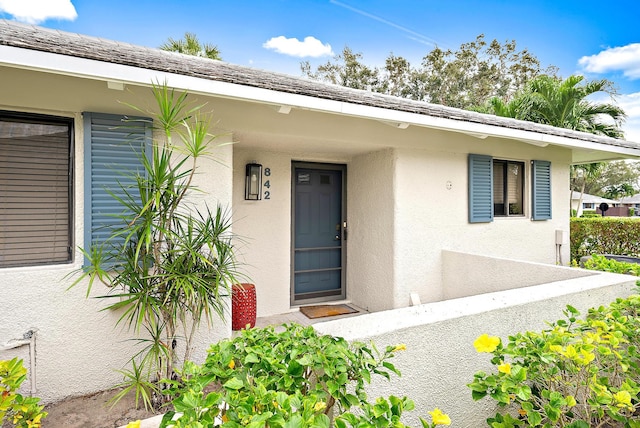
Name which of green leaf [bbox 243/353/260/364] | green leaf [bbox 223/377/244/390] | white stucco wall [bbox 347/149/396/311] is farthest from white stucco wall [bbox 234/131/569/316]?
green leaf [bbox 223/377/244/390]

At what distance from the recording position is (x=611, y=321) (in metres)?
2.94

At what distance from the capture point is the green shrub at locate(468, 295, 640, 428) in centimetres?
214

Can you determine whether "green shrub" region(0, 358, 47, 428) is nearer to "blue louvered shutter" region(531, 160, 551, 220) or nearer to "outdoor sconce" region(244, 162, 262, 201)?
"outdoor sconce" region(244, 162, 262, 201)

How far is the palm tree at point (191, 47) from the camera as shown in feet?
49.6

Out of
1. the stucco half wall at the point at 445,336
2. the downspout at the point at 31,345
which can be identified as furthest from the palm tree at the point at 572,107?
the downspout at the point at 31,345

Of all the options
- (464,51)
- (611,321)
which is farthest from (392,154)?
(464,51)

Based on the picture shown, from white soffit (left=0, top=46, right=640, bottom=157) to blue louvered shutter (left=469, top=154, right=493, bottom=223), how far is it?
85cm

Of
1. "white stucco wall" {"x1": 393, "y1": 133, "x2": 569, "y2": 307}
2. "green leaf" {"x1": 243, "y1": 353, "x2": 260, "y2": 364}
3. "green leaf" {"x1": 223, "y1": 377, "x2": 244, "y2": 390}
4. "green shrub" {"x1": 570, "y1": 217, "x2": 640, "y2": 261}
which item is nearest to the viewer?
"green leaf" {"x1": 223, "y1": 377, "x2": 244, "y2": 390}

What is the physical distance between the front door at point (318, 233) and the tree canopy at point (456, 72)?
840 inches

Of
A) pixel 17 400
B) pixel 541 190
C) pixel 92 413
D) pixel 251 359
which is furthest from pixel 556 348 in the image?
pixel 541 190

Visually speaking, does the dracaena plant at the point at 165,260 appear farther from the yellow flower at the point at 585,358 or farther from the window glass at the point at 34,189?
the yellow flower at the point at 585,358

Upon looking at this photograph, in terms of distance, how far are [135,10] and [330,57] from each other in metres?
13.4

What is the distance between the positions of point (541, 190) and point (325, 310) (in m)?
5.68

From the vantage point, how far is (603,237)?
11.0m
